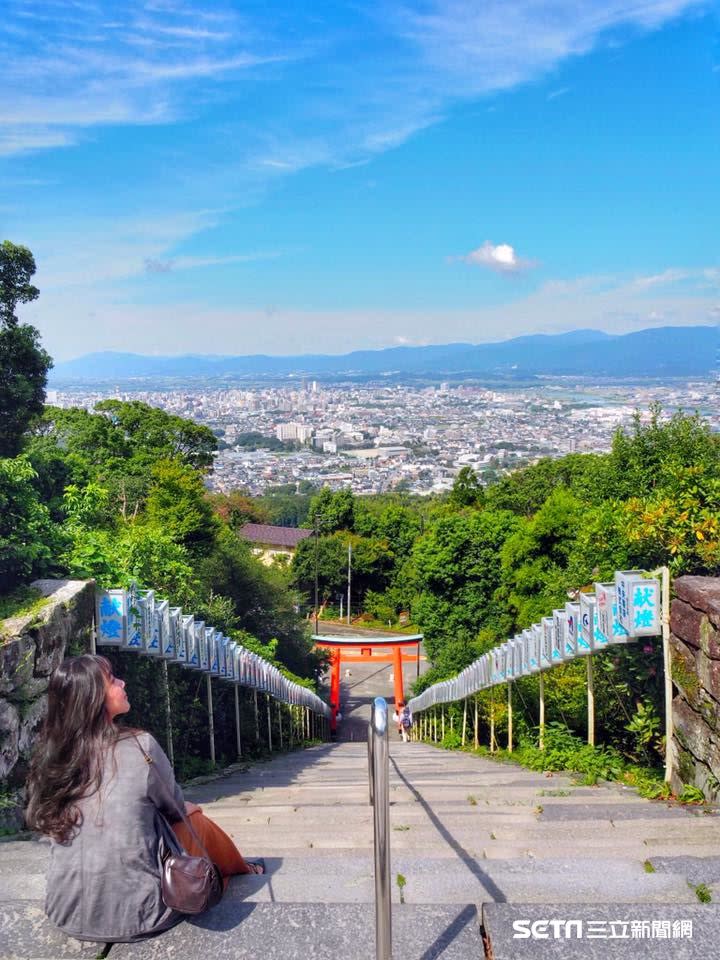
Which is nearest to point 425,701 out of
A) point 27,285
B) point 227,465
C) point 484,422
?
point 27,285

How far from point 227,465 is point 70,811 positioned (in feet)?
336

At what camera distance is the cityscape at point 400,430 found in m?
96.2

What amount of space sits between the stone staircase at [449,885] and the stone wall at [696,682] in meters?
0.32

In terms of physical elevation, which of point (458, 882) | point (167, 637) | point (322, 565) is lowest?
point (322, 565)

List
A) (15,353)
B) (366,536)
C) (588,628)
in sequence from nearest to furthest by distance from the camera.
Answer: (588,628) < (15,353) < (366,536)

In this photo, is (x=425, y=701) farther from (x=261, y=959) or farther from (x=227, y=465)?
(x=227, y=465)

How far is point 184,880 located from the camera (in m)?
2.43

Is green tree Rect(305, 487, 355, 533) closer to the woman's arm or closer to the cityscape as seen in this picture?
the cityscape

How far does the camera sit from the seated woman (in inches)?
94.8

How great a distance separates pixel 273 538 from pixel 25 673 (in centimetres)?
4107

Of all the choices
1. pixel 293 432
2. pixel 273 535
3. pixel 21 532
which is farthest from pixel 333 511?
pixel 293 432

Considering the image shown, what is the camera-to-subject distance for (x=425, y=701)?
17.4 metres

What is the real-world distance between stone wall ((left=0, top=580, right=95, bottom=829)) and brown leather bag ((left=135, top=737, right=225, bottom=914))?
1.79 m

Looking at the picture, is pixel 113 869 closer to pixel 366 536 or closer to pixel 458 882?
pixel 458 882
